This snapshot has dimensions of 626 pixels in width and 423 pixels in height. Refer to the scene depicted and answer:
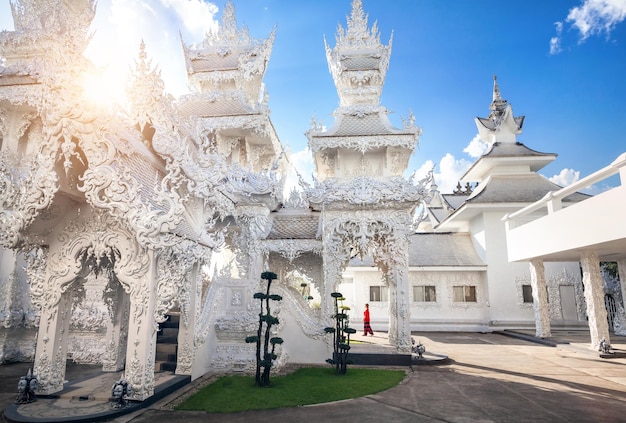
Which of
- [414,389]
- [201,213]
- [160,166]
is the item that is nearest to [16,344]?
[201,213]

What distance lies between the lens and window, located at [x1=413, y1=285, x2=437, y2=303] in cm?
1731

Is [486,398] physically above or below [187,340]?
below

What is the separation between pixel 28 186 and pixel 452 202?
23.3 m

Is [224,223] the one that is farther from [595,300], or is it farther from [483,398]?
[595,300]

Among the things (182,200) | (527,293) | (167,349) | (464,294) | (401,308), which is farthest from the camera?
(464,294)

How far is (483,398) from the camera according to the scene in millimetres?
5926

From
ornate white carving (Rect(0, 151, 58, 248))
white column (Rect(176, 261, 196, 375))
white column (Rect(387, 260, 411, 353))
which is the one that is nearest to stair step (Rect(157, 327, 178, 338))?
white column (Rect(176, 261, 196, 375))

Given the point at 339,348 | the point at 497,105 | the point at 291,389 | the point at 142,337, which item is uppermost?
the point at 497,105

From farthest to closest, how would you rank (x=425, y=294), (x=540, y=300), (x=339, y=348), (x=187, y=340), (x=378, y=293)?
(x=378, y=293) < (x=425, y=294) < (x=540, y=300) < (x=339, y=348) < (x=187, y=340)

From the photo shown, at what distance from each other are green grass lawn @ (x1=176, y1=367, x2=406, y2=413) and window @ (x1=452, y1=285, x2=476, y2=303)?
10.5 metres

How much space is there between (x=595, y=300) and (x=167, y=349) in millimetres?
12616

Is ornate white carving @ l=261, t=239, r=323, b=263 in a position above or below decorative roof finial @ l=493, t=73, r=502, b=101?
below

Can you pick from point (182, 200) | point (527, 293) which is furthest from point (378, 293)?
point (182, 200)

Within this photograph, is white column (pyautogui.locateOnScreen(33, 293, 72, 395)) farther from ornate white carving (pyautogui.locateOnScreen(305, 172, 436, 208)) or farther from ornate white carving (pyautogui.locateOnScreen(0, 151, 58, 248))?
ornate white carving (pyautogui.locateOnScreen(305, 172, 436, 208))
